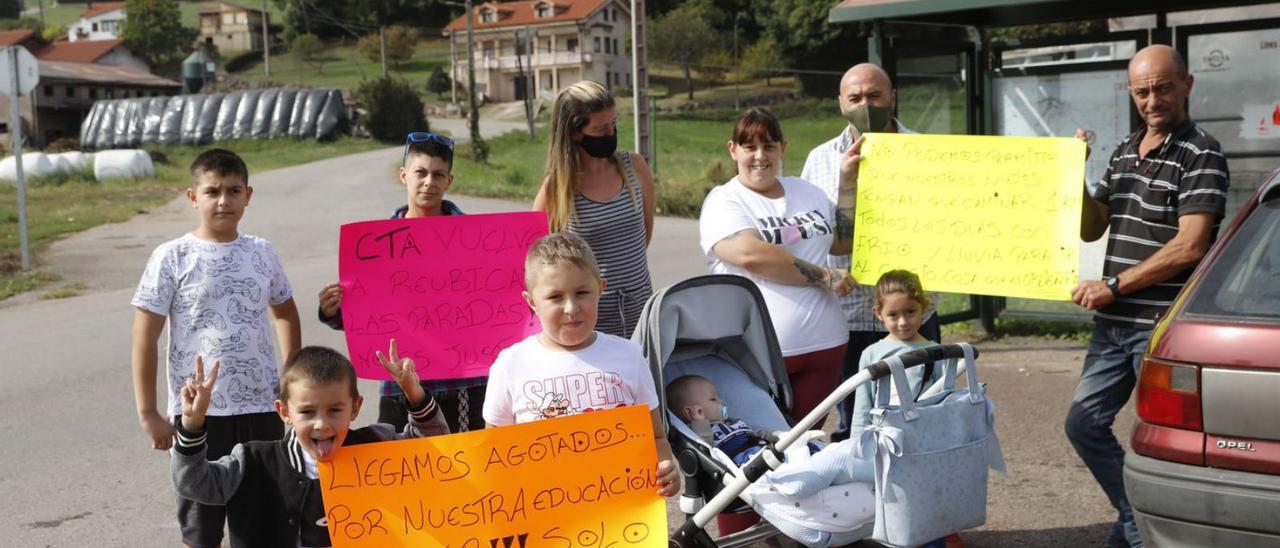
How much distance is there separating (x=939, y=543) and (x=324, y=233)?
56.1 feet

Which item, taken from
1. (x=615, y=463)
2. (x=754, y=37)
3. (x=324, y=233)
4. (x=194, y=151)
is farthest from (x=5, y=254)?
(x=754, y=37)

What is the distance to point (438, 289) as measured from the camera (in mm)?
4223

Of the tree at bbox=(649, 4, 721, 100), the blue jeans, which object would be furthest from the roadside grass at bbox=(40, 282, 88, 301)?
the tree at bbox=(649, 4, 721, 100)

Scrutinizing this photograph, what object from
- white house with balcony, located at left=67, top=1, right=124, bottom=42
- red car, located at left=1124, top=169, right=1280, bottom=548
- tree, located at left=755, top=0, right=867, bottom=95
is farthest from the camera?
white house with balcony, located at left=67, top=1, right=124, bottom=42

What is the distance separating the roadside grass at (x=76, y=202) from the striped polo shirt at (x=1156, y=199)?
42.2 ft

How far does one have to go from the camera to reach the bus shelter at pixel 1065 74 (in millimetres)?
8203

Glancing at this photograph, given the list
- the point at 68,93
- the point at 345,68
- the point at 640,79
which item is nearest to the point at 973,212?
the point at 640,79

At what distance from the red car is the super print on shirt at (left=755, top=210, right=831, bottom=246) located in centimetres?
151

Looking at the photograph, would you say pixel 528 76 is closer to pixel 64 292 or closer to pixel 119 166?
pixel 119 166

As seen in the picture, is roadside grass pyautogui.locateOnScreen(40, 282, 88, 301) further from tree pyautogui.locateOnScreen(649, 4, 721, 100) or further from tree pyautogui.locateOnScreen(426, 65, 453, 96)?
tree pyautogui.locateOnScreen(426, 65, 453, 96)

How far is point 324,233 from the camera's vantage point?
1983 cm

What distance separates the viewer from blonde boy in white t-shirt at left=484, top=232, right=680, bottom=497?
11.5 feet

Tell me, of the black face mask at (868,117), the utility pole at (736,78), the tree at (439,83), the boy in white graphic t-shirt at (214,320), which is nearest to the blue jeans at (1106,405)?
the black face mask at (868,117)

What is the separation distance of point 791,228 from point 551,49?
8831 centimetres
